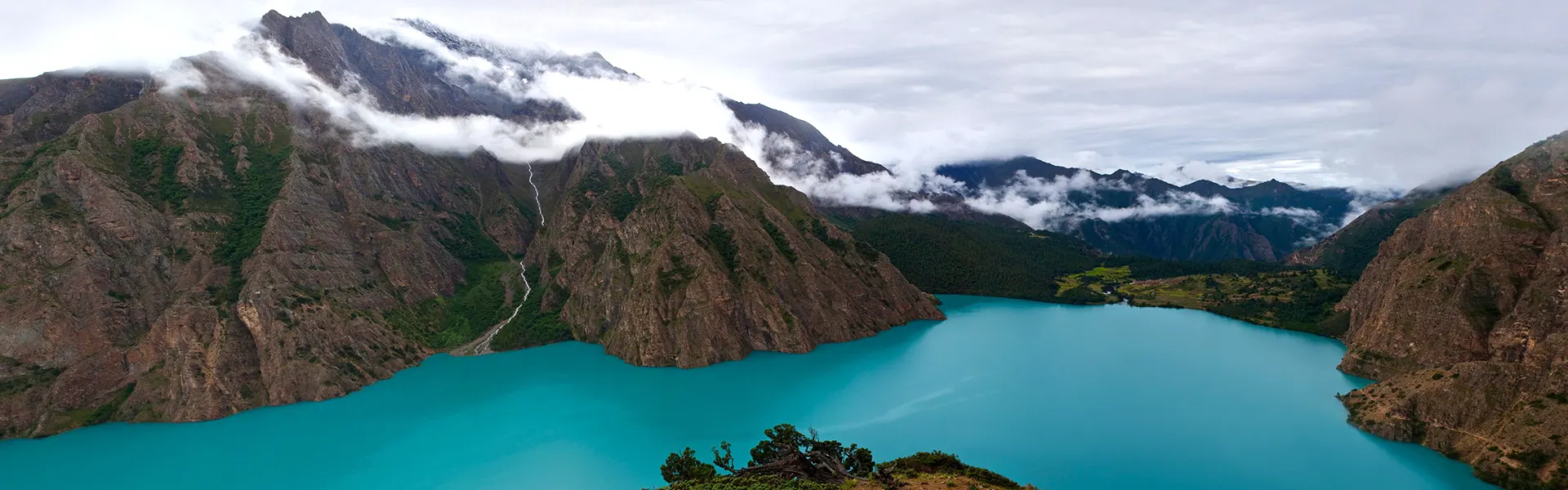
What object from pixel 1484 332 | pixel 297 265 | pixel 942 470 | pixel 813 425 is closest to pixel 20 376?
pixel 297 265

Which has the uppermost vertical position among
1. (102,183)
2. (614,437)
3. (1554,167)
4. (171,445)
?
(1554,167)

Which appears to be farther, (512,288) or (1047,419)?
(512,288)

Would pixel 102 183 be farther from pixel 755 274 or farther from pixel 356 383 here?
pixel 755 274

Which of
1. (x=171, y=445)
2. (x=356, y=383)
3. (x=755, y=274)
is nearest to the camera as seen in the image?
(x=171, y=445)

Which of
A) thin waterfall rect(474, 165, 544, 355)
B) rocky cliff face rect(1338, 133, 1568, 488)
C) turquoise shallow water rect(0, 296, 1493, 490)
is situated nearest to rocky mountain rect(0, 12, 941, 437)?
thin waterfall rect(474, 165, 544, 355)

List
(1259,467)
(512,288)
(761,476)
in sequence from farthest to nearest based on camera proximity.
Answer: (512,288) < (1259,467) < (761,476)

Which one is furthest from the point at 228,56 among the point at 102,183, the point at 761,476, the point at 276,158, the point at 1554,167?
the point at 1554,167

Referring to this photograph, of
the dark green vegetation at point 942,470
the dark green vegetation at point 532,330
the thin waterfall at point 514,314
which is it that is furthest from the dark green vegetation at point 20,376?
the dark green vegetation at point 942,470

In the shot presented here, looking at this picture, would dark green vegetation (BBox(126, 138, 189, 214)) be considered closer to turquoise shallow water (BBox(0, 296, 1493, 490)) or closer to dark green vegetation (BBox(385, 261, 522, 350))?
dark green vegetation (BBox(385, 261, 522, 350))
